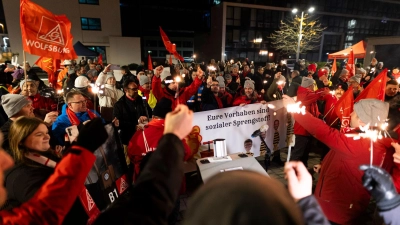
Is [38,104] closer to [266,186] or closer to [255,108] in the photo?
[255,108]

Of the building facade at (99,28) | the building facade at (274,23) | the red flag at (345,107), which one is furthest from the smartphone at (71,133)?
the building facade at (274,23)

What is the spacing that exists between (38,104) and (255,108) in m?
5.13

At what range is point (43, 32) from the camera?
4.45m

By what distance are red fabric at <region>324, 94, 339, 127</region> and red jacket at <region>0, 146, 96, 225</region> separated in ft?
17.4

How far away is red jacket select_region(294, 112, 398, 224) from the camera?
237 cm

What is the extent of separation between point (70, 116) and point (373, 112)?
4.29 metres

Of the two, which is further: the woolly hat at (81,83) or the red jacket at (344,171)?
the woolly hat at (81,83)

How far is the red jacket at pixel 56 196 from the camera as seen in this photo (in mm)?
1236

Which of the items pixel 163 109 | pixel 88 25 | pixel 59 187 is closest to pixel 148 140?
pixel 163 109

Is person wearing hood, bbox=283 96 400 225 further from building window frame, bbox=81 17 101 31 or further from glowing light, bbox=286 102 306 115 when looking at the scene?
building window frame, bbox=81 17 101 31

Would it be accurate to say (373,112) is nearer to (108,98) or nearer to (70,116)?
(70,116)

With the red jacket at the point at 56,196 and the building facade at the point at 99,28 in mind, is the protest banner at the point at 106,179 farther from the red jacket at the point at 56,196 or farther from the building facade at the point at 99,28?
the building facade at the point at 99,28

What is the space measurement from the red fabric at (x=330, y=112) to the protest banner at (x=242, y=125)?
88cm

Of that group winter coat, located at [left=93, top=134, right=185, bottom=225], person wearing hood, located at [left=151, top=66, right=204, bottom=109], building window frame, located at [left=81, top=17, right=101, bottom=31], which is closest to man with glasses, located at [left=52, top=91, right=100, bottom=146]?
person wearing hood, located at [left=151, top=66, right=204, bottom=109]
